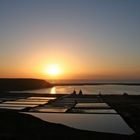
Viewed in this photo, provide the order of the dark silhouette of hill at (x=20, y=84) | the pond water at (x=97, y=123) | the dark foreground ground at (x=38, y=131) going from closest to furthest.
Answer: the dark foreground ground at (x=38, y=131) < the pond water at (x=97, y=123) < the dark silhouette of hill at (x=20, y=84)

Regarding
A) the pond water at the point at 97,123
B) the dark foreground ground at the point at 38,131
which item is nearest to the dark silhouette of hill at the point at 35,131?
the dark foreground ground at the point at 38,131

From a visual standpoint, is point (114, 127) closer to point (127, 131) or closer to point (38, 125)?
point (127, 131)

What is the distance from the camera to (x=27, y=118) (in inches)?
572

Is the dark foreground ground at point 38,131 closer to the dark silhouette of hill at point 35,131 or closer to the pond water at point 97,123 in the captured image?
the dark silhouette of hill at point 35,131

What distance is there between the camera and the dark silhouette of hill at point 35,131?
36.1 ft

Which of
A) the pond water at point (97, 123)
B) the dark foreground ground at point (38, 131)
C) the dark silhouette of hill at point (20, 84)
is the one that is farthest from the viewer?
the dark silhouette of hill at point (20, 84)

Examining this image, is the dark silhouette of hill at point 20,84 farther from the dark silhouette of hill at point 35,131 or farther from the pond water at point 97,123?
the dark silhouette of hill at point 35,131

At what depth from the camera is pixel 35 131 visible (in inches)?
477

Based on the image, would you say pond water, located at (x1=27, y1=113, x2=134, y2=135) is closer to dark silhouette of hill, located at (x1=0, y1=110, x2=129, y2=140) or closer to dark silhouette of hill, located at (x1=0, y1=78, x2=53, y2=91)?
dark silhouette of hill, located at (x1=0, y1=110, x2=129, y2=140)

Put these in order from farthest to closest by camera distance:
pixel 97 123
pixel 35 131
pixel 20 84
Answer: pixel 20 84, pixel 97 123, pixel 35 131

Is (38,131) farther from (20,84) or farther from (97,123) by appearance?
(20,84)

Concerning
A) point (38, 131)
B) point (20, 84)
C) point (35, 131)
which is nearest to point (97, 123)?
point (38, 131)

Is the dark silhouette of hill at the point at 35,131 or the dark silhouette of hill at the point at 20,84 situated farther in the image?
the dark silhouette of hill at the point at 20,84

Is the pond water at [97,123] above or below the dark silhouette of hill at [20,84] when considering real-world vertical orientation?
below
